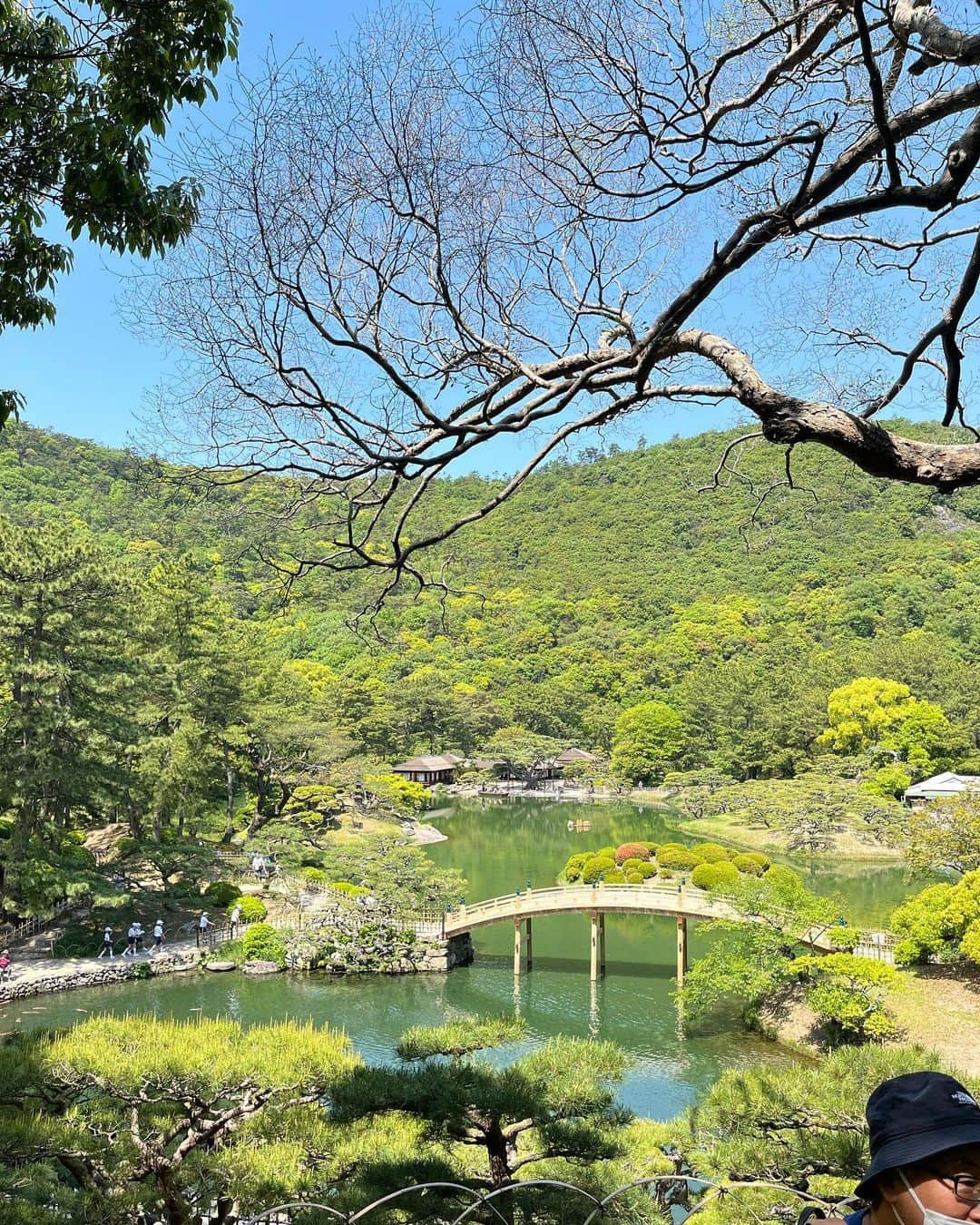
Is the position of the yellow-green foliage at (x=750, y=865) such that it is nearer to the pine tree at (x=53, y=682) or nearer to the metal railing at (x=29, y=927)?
the pine tree at (x=53, y=682)

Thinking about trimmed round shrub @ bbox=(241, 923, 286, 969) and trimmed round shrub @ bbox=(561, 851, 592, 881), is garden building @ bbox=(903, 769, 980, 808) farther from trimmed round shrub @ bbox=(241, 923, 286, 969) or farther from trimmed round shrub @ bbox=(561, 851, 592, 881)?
trimmed round shrub @ bbox=(241, 923, 286, 969)

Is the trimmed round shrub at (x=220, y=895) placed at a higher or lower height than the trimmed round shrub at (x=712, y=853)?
lower

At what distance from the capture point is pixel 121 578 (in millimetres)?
14305

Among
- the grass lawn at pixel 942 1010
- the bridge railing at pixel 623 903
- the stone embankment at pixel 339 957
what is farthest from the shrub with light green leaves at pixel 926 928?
the stone embankment at pixel 339 957

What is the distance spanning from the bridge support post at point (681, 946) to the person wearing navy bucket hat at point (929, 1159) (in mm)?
12786

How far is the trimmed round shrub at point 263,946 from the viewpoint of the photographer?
44.4 ft

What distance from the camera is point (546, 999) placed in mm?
12531

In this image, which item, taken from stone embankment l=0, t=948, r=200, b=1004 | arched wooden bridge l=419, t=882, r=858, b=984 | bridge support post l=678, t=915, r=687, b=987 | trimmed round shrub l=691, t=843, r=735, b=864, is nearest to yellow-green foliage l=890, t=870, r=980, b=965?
arched wooden bridge l=419, t=882, r=858, b=984

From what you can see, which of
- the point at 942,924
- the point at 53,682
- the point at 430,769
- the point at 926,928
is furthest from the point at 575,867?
the point at 430,769

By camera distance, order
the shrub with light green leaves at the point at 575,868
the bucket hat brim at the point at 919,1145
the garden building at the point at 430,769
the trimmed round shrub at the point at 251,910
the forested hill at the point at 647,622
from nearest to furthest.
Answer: the bucket hat brim at the point at 919,1145, the trimmed round shrub at the point at 251,910, the shrub with light green leaves at the point at 575,868, the forested hill at the point at 647,622, the garden building at the point at 430,769

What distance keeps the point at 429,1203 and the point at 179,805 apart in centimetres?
1466

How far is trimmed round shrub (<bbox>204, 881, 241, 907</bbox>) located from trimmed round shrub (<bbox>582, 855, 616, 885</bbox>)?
6.35m

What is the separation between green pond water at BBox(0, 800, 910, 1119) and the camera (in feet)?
33.8

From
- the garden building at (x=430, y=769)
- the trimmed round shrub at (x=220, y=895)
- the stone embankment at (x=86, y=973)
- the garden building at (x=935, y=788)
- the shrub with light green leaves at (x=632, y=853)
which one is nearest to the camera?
the stone embankment at (x=86, y=973)
